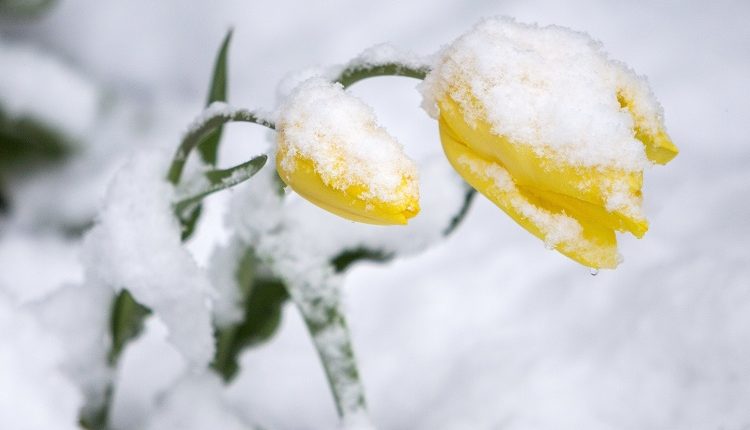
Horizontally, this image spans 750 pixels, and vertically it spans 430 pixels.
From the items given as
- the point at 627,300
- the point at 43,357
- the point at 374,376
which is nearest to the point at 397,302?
the point at 374,376

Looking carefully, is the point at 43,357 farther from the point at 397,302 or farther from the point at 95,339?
the point at 397,302

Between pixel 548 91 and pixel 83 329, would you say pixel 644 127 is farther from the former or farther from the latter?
pixel 83 329

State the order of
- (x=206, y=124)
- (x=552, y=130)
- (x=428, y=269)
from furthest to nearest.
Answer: (x=428, y=269), (x=206, y=124), (x=552, y=130)

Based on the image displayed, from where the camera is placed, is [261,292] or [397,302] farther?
[397,302]

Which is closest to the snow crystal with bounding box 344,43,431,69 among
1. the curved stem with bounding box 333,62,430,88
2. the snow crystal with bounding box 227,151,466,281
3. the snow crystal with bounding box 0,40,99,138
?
the curved stem with bounding box 333,62,430,88

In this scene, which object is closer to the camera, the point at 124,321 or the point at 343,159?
the point at 343,159

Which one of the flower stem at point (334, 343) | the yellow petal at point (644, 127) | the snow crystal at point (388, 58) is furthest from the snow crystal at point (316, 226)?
the yellow petal at point (644, 127)

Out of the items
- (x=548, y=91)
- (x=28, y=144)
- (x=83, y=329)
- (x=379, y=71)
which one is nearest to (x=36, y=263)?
(x=28, y=144)
